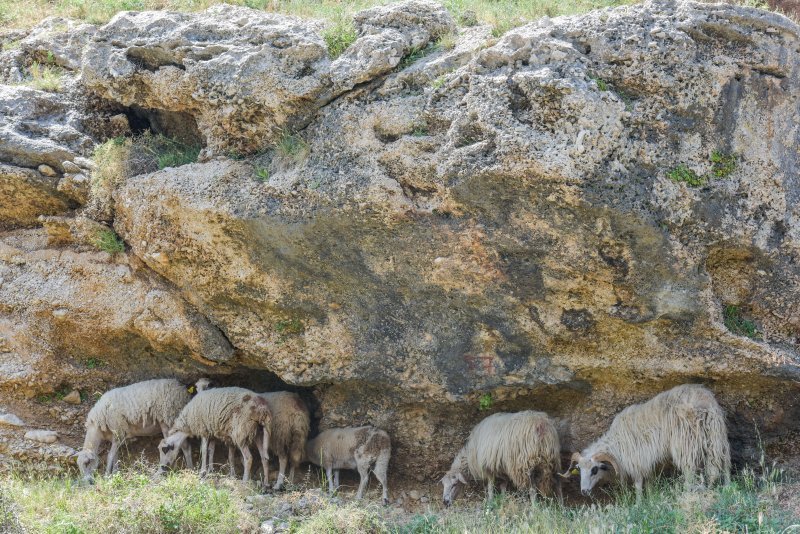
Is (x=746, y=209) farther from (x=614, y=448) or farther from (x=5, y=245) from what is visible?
(x=5, y=245)

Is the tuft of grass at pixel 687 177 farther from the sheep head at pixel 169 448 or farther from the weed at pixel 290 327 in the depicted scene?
the sheep head at pixel 169 448

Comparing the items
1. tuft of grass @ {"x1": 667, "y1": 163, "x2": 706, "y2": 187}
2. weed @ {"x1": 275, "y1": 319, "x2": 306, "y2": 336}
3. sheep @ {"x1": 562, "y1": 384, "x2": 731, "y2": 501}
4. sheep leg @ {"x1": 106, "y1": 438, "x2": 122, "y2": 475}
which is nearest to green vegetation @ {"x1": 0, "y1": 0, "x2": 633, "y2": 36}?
tuft of grass @ {"x1": 667, "y1": 163, "x2": 706, "y2": 187}

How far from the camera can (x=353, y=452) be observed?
9.07 meters

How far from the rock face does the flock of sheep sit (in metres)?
0.31

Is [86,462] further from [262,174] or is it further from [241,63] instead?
[241,63]

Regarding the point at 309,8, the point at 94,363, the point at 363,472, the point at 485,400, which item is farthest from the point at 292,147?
the point at 94,363

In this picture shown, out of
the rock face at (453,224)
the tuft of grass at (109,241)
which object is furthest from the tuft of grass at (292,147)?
the tuft of grass at (109,241)

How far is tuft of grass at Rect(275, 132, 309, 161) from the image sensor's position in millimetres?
8445

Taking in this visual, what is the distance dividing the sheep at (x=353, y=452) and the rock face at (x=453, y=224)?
237mm

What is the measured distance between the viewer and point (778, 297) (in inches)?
296

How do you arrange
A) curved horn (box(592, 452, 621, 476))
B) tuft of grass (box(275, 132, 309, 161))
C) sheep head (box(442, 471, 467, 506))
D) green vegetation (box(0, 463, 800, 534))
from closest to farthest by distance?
1. green vegetation (box(0, 463, 800, 534))
2. curved horn (box(592, 452, 621, 476))
3. tuft of grass (box(275, 132, 309, 161))
4. sheep head (box(442, 471, 467, 506))

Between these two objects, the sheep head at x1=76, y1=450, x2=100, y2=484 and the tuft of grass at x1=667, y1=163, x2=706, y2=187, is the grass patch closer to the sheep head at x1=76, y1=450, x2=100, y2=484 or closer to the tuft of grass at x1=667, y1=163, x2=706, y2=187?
the tuft of grass at x1=667, y1=163, x2=706, y2=187

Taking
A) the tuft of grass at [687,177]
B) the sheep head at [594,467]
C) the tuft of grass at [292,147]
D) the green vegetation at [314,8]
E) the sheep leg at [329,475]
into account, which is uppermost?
the green vegetation at [314,8]

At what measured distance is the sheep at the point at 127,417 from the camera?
30.8 feet
